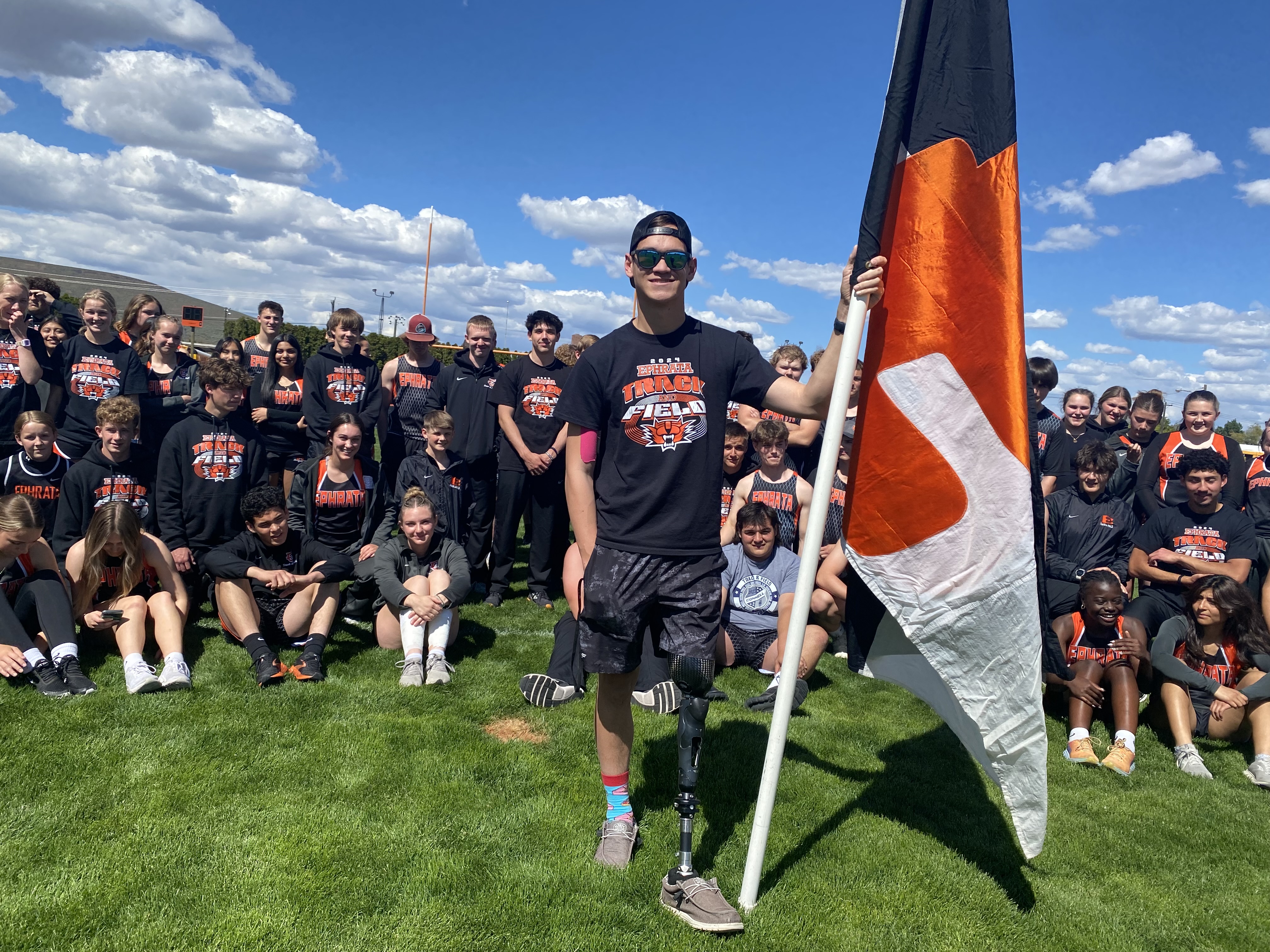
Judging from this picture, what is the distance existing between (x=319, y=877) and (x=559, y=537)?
4514mm

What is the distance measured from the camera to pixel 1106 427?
26.1 ft

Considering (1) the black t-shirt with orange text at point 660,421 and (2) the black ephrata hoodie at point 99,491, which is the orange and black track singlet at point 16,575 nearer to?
(2) the black ephrata hoodie at point 99,491

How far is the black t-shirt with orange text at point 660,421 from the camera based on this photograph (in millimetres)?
2947

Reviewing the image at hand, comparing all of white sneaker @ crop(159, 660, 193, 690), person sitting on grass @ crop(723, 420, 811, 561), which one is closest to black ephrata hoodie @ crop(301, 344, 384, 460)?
white sneaker @ crop(159, 660, 193, 690)

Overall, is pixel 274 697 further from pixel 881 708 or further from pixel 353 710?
pixel 881 708

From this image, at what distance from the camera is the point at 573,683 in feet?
16.2

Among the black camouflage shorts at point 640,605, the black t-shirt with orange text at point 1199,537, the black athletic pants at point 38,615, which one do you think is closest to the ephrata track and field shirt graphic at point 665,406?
the black camouflage shorts at point 640,605

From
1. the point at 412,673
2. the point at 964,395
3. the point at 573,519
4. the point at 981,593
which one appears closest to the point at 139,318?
the point at 412,673

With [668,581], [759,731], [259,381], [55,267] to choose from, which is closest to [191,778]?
[668,581]

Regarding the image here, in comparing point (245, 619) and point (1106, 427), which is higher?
point (1106, 427)

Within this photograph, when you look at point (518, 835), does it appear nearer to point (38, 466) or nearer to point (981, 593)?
point (981, 593)

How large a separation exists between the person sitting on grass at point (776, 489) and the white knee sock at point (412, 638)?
233 cm

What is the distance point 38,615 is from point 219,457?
1.54 metres

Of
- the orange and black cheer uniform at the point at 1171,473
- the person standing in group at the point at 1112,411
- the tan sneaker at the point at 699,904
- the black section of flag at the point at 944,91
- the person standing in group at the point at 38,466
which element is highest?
the black section of flag at the point at 944,91
